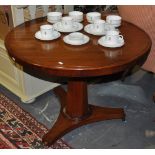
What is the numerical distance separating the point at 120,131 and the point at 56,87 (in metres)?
0.59

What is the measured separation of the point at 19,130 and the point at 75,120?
0.36 metres

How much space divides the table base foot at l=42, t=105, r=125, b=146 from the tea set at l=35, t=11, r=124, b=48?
0.57 metres

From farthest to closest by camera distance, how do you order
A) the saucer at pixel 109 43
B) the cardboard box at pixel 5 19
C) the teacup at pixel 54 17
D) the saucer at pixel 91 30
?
the cardboard box at pixel 5 19, the teacup at pixel 54 17, the saucer at pixel 91 30, the saucer at pixel 109 43

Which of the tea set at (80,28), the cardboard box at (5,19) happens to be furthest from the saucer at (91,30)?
the cardboard box at (5,19)

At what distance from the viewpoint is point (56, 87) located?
2.06m

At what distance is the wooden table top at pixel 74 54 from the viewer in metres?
1.21

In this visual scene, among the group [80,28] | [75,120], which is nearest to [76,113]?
[75,120]

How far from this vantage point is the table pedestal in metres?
1.64

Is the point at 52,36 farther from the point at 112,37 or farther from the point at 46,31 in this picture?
the point at 112,37

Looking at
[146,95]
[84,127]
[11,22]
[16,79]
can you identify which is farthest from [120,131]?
[11,22]

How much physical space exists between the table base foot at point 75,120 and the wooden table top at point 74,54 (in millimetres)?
556

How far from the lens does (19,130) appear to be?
1.76 metres

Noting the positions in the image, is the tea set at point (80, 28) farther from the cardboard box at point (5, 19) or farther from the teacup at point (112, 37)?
the cardboard box at point (5, 19)

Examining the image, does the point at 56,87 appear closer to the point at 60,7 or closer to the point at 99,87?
the point at 99,87
